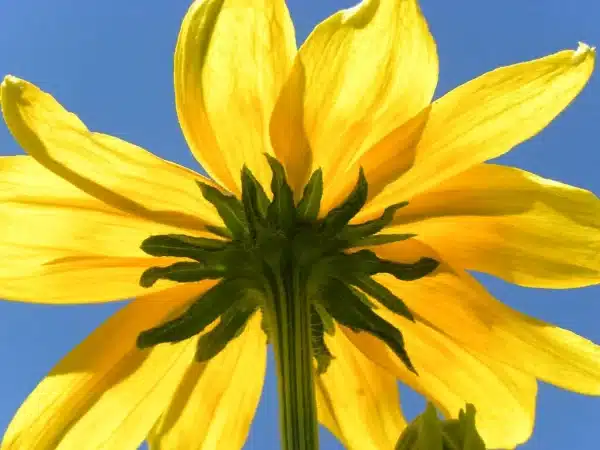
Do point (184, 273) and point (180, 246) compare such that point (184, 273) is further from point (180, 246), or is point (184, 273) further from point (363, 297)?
point (363, 297)

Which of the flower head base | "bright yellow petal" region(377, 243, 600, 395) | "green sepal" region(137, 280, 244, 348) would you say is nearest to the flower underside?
"green sepal" region(137, 280, 244, 348)

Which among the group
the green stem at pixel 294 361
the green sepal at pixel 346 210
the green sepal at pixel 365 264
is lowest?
the green stem at pixel 294 361

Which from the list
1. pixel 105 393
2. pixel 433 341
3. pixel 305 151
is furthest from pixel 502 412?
pixel 105 393

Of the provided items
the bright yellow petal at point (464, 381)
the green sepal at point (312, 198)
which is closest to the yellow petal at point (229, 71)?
the green sepal at point (312, 198)

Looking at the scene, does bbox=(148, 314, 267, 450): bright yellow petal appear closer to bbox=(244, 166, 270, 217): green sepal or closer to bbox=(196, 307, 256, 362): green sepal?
bbox=(196, 307, 256, 362): green sepal

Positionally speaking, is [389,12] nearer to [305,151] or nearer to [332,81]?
[332,81]

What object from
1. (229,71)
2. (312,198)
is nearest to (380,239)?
(312,198)

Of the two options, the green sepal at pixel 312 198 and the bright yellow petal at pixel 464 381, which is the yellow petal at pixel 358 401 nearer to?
the bright yellow petal at pixel 464 381
